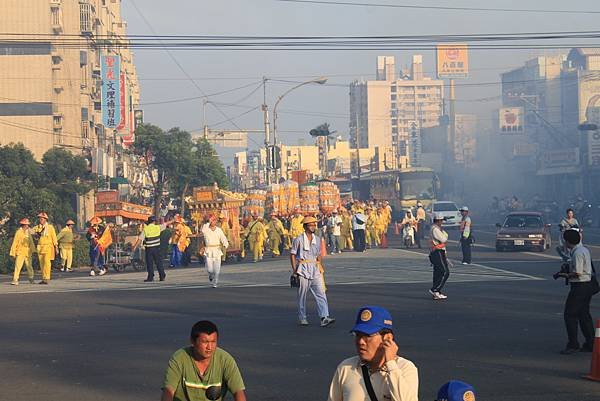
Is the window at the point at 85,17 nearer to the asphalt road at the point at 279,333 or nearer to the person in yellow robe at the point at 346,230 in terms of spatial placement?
the person in yellow robe at the point at 346,230

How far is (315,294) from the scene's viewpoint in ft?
57.1

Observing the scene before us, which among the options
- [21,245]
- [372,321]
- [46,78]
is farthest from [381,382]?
[46,78]

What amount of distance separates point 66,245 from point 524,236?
16404 mm

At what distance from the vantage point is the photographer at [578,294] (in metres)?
13.9

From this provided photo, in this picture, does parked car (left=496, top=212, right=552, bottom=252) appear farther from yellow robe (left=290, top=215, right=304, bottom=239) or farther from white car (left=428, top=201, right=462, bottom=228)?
white car (left=428, top=201, right=462, bottom=228)

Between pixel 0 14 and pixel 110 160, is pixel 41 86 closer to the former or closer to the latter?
pixel 0 14

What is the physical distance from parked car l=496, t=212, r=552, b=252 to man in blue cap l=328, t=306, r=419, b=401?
35.4 m

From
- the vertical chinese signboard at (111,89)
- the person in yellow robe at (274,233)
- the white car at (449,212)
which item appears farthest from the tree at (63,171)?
the white car at (449,212)

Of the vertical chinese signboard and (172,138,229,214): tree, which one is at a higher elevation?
the vertical chinese signboard

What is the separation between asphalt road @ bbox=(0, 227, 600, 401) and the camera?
12.1 m

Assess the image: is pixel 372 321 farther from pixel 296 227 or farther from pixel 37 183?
pixel 37 183

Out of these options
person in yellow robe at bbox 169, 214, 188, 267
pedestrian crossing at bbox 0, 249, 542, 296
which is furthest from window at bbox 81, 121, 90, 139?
pedestrian crossing at bbox 0, 249, 542, 296

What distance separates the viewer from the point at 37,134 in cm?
7006

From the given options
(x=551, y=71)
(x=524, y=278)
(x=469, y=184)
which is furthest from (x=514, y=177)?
(x=524, y=278)
